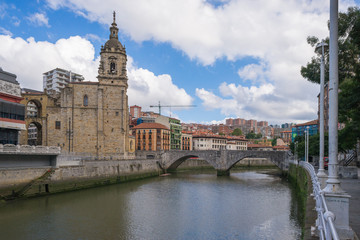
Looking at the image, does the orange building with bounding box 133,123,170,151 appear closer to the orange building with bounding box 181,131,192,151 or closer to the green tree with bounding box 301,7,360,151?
the orange building with bounding box 181,131,192,151

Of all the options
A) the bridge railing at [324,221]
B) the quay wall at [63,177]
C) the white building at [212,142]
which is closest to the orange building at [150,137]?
the white building at [212,142]

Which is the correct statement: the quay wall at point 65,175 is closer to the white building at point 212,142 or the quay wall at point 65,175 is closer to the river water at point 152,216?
the river water at point 152,216

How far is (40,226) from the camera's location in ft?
59.5

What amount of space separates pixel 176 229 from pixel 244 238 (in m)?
4.19

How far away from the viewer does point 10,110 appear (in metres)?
29.8

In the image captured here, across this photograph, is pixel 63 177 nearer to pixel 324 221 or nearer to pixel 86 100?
pixel 86 100

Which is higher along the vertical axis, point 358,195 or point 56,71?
point 56,71

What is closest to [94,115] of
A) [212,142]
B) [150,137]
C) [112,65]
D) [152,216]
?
[112,65]

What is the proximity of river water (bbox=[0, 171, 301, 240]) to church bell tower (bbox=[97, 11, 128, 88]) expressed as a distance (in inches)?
845

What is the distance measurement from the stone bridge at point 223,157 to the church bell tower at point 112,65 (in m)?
17.3

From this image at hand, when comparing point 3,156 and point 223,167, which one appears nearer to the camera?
point 3,156

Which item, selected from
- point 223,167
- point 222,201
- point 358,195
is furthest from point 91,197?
point 223,167

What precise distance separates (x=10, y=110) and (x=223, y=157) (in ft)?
118

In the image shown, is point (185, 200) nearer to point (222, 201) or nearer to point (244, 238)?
point (222, 201)
